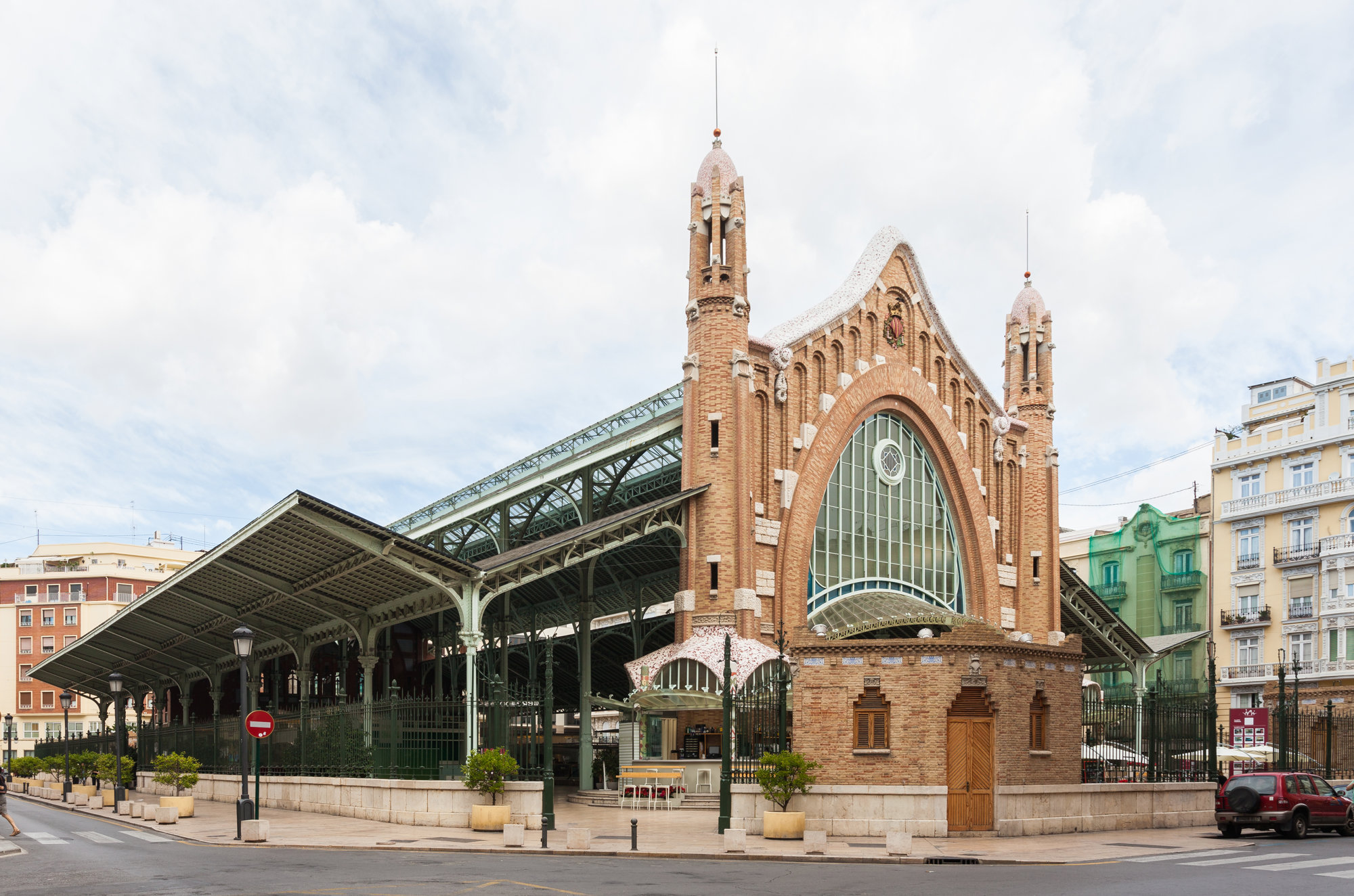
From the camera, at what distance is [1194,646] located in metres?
67.8

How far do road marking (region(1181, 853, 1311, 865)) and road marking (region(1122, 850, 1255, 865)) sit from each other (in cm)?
19

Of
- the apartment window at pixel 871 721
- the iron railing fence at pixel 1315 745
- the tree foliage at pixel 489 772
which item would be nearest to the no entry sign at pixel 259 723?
the tree foliage at pixel 489 772

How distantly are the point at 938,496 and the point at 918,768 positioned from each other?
25.8 metres

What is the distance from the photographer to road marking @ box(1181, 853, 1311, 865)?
21.1 m

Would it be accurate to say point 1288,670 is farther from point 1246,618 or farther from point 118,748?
point 118,748

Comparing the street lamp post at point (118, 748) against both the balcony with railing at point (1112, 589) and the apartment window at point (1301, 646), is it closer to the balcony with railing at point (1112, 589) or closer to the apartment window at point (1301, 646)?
the apartment window at point (1301, 646)

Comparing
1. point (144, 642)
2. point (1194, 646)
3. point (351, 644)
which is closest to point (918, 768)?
point (144, 642)

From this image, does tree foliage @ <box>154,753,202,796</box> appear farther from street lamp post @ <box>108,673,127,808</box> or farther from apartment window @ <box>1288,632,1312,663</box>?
apartment window @ <box>1288,632,1312,663</box>

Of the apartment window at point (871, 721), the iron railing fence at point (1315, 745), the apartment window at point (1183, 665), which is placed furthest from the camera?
the apartment window at point (1183, 665)

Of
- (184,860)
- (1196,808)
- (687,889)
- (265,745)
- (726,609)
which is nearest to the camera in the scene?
A: (687,889)

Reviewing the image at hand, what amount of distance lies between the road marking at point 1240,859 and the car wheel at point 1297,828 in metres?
4.75

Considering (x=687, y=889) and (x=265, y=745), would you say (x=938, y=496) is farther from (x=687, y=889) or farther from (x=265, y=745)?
(x=687, y=889)

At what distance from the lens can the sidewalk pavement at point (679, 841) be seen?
22.0m

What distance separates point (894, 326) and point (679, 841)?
28.1 meters
